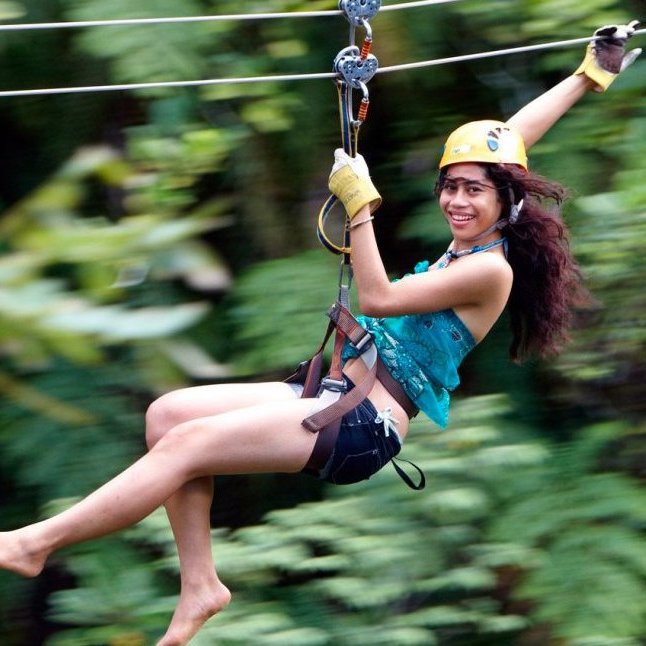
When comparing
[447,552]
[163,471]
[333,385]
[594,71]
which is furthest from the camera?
[447,552]

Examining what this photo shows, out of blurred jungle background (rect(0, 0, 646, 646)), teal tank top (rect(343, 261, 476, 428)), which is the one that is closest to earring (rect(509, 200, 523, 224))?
teal tank top (rect(343, 261, 476, 428))

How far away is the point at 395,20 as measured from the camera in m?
4.05

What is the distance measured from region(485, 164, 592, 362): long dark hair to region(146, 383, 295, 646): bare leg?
0.60 m

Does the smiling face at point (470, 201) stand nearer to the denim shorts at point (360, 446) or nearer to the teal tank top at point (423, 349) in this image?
the teal tank top at point (423, 349)

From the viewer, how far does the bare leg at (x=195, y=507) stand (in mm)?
2838

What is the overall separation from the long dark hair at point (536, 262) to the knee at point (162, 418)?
0.82m

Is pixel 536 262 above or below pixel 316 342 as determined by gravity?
above

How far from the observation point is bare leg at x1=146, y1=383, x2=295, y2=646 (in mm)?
2838

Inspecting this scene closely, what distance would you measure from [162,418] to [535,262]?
89cm

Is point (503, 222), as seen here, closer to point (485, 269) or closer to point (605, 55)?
point (485, 269)

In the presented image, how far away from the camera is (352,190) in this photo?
8.89 feet

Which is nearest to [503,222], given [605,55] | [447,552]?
[605,55]

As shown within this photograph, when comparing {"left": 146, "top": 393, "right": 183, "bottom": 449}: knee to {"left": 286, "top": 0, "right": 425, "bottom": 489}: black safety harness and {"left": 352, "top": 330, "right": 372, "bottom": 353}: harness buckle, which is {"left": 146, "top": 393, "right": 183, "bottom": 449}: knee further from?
{"left": 352, "top": 330, "right": 372, "bottom": 353}: harness buckle

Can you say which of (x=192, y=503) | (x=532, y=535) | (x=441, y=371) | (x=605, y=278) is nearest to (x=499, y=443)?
(x=532, y=535)
